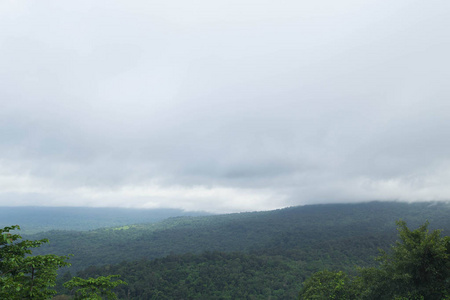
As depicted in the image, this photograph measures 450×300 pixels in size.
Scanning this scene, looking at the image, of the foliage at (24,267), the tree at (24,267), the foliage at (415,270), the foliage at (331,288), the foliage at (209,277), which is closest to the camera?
the tree at (24,267)

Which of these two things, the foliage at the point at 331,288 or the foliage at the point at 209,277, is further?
the foliage at the point at 209,277

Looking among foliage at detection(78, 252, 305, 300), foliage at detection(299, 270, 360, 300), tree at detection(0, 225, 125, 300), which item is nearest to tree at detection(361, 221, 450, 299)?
foliage at detection(299, 270, 360, 300)

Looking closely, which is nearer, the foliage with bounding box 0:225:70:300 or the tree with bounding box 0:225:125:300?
the tree with bounding box 0:225:125:300

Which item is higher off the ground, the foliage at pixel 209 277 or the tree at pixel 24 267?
the tree at pixel 24 267

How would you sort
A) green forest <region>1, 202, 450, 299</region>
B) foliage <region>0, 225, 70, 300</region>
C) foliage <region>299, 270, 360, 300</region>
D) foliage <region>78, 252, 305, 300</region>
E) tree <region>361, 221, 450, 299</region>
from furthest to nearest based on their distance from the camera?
foliage <region>78, 252, 305, 300</region> → foliage <region>299, 270, 360, 300</region> → green forest <region>1, 202, 450, 299</region> → tree <region>361, 221, 450, 299</region> → foliage <region>0, 225, 70, 300</region>

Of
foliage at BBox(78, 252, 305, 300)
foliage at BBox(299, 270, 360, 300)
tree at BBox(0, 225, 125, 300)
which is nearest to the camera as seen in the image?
tree at BBox(0, 225, 125, 300)

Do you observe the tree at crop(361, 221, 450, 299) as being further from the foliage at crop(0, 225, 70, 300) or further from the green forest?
the foliage at crop(0, 225, 70, 300)

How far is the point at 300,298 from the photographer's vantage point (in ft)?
176

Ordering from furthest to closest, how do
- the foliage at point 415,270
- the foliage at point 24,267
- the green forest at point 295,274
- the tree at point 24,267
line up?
the green forest at point 295,274 → the foliage at point 415,270 → the foliage at point 24,267 → the tree at point 24,267

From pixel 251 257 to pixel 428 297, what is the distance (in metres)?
131

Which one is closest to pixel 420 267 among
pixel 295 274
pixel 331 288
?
pixel 331 288

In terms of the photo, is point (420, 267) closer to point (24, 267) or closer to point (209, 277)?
point (24, 267)

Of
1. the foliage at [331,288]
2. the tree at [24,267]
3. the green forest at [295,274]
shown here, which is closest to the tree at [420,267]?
the green forest at [295,274]

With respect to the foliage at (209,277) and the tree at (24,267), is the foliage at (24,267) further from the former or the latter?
the foliage at (209,277)
